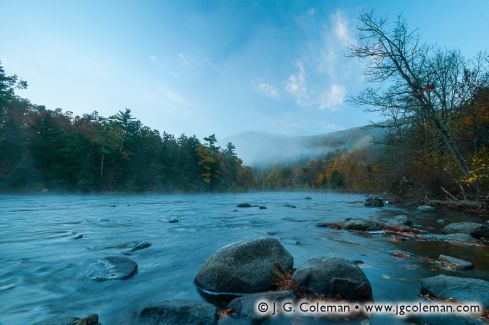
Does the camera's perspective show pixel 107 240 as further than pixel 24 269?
Yes

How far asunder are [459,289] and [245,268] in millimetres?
3338

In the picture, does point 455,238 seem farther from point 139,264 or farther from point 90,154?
point 90,154

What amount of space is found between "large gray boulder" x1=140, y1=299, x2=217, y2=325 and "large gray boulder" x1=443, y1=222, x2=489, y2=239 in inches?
389

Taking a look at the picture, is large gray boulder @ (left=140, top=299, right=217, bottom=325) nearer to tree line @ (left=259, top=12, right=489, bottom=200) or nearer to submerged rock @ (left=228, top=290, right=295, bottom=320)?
submerged rock @ (left=228, top=290, right=295, bottom=320)

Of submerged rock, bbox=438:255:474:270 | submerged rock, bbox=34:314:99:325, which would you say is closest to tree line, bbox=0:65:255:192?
submerged rock, bbox=34:314:99:325

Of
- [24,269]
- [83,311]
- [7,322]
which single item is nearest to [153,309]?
[83,311]

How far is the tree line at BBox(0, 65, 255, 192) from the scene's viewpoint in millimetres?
38031

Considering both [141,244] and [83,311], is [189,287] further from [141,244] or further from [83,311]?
[141,244]

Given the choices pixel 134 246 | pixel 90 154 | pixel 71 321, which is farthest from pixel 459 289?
pixel 90 154

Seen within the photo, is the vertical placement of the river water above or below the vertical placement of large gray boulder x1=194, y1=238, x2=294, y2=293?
below

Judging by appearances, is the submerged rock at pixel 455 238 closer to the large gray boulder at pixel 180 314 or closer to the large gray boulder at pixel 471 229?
the large gray boulder at pixel 471 229

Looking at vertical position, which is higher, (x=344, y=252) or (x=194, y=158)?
(x=194, y=158)

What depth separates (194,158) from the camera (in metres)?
72.4

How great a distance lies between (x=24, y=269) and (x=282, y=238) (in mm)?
7439
